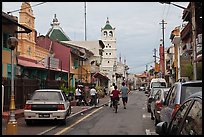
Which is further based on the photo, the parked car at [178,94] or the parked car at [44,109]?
the parked car at [44,109]

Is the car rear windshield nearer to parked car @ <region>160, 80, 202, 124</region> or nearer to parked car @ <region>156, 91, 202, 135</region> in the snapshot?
parked car @ <region>160, 80, 202, 124</region>

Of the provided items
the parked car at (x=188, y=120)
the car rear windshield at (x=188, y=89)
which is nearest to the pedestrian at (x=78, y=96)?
the car rear windshield at (x=188, y=89)

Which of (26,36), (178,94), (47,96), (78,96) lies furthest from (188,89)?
(26,36)

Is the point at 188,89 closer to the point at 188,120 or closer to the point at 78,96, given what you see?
the point at 188,120

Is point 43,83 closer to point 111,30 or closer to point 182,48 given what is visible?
point 182,48

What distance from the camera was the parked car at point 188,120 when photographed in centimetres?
597

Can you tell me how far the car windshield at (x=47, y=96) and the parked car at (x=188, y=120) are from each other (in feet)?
34.9

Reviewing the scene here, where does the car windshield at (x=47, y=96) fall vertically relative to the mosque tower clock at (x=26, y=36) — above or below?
below

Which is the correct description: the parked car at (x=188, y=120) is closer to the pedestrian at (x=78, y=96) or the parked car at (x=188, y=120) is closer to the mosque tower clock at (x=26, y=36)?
the mosque tower clock at (x=26, y=36)

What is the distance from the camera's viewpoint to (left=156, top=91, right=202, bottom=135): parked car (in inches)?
235

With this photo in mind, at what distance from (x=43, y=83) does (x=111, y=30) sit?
7737 centimetres

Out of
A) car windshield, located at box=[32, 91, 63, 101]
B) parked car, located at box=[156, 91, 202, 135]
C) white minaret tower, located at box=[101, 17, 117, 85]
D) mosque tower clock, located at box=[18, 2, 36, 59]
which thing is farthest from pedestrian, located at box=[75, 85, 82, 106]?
white minaret tower, located at box=[101, 17, 117, 85]

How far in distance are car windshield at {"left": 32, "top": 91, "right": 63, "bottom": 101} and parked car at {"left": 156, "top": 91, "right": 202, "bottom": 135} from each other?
10.6 meters

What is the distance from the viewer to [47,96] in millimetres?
17891
